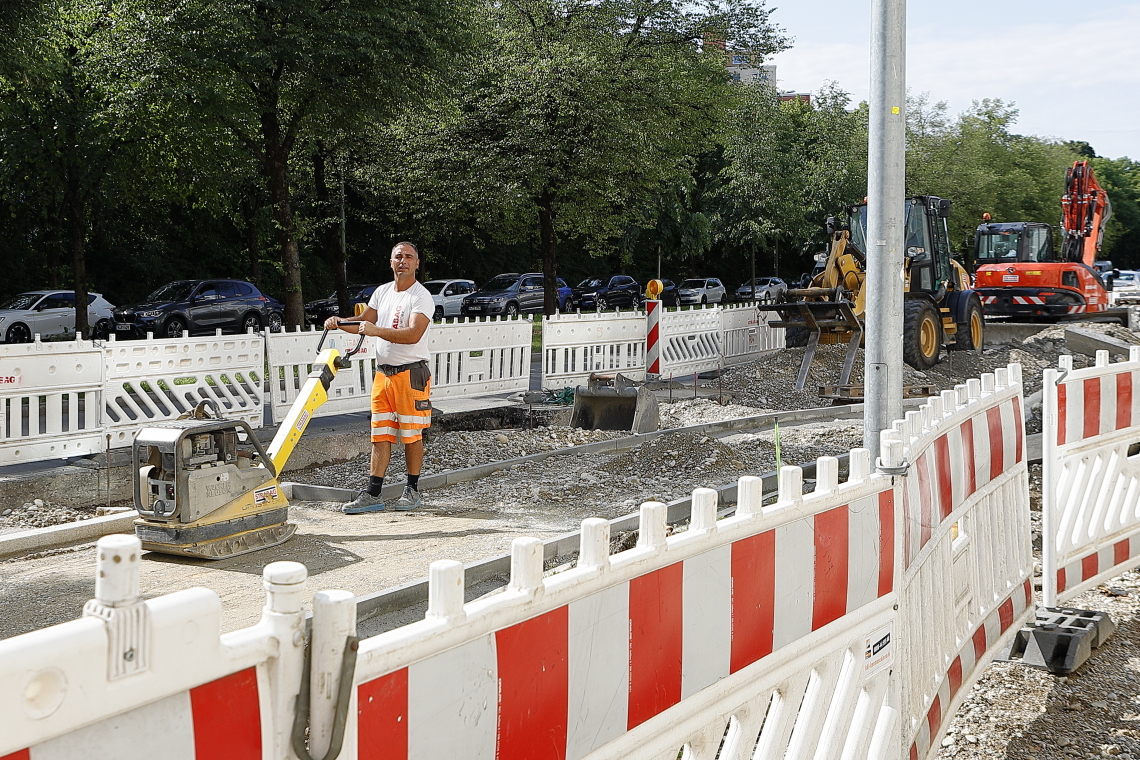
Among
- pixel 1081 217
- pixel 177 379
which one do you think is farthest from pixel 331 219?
pixel 1081 217

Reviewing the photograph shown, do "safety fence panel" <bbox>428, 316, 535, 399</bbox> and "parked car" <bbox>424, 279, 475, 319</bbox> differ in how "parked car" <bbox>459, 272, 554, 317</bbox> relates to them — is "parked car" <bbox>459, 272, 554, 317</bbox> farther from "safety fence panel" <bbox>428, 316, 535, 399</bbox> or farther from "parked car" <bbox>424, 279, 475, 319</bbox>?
"safety fence panel" <bbox>428, 316, 535, 399</bbox>

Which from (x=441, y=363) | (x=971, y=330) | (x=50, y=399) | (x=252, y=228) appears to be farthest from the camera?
(x=252, y=228)

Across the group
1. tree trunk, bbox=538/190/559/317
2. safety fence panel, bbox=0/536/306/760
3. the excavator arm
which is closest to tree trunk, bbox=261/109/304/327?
tree trunk, bbox=538/190/559/317

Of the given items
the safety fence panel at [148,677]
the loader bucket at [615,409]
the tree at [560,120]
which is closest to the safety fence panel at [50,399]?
the loader bucket at [615,409]

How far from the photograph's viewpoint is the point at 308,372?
477 inches

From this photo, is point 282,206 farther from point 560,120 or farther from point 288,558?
point 288,558

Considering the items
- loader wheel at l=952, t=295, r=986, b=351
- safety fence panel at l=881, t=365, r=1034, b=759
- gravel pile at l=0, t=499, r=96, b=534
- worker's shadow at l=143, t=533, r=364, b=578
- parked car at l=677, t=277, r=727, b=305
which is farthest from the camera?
parked car at l=677, t=277, r=727, b=305

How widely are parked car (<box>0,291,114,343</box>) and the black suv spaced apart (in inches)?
48.8

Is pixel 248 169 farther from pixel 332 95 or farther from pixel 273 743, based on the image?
pixel 273 743

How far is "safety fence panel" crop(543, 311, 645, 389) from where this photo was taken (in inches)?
595

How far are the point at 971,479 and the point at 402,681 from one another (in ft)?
10.7

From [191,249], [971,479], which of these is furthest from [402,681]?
[191,249]

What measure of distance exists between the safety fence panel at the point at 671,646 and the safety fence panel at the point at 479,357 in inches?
397

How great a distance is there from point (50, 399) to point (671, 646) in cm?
838
